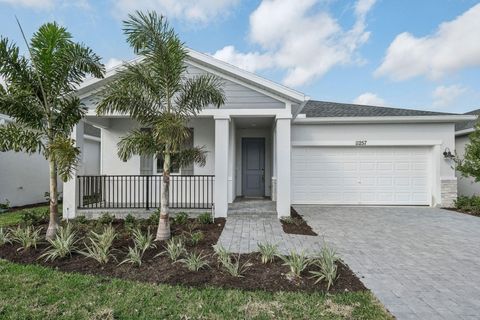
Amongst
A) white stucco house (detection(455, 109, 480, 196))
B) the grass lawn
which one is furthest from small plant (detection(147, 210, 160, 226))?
white stucco house (detection(455, 109, 480, 196))

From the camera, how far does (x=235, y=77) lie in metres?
8.10

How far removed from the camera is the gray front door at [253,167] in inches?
477

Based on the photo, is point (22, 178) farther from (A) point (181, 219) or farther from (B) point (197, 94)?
(B) point (197, 94)

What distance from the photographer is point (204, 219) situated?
288 inches

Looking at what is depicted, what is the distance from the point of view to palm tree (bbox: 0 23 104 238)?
5230 millimetres

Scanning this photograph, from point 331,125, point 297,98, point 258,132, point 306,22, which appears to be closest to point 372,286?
point 297,98

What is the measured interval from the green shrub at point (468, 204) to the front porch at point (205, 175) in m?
6.57

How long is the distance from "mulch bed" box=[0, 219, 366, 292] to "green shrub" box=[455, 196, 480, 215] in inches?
325

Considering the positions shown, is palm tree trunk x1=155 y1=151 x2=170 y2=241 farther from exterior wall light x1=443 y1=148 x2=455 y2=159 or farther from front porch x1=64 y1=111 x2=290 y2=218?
exterior wall light x1=443 y1=148 x2=455 y2=159

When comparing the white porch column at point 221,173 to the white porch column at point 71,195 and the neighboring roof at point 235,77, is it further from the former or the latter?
the white porch column at point 71,195

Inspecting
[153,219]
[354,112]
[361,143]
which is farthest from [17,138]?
[354,112]

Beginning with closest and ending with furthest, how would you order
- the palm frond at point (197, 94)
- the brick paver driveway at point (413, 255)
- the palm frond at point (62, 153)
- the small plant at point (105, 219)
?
the brick paver driveway at point (413, 255) < the palm frond at point (62, 153) < the palm frond at point (197, 94) < the small plant at point (105, 219)

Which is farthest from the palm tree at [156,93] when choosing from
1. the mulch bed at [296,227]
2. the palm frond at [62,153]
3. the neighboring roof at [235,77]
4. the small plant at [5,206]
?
the small plant at [5,206]

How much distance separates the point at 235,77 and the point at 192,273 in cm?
577
